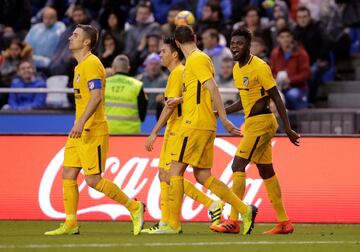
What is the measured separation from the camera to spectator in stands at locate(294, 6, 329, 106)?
75.6 feet

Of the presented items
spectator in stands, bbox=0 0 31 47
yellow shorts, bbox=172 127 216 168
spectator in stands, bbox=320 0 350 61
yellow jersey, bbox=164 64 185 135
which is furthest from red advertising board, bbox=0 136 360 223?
spectator in stands, bbox=0 0 31 47

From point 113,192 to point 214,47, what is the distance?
8477 mm

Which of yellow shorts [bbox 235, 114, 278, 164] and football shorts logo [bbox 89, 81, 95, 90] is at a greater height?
football shorts logo [bbox 89, 81, 95, 90]

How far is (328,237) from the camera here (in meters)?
14.2

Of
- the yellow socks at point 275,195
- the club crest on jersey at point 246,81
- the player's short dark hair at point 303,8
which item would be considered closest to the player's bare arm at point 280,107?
the club crest on jersey at point 246,81

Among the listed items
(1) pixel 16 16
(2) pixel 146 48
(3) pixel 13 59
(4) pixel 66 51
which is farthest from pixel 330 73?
(1) pixel 16 16

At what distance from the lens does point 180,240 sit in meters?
13.3

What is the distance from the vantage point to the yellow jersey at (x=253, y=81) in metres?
14.5

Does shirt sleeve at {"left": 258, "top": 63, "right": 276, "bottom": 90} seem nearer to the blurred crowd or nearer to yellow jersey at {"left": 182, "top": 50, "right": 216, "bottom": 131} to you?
yellow jersey at {"left": 182, "top": 50, "right": 216, "bottom": 131}

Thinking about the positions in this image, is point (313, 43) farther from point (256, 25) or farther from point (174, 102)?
point (174, 102)

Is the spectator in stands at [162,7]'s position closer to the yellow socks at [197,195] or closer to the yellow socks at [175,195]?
the yellow socks at [197,195]

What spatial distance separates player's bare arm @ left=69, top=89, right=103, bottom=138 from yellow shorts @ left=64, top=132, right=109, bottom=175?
1.17 ft

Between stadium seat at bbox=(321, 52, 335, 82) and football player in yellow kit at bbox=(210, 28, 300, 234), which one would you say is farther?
stadium seat at bbox=(321, 52, 335, 82)

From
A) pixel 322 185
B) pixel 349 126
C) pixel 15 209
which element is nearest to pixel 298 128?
pixel 349 126
